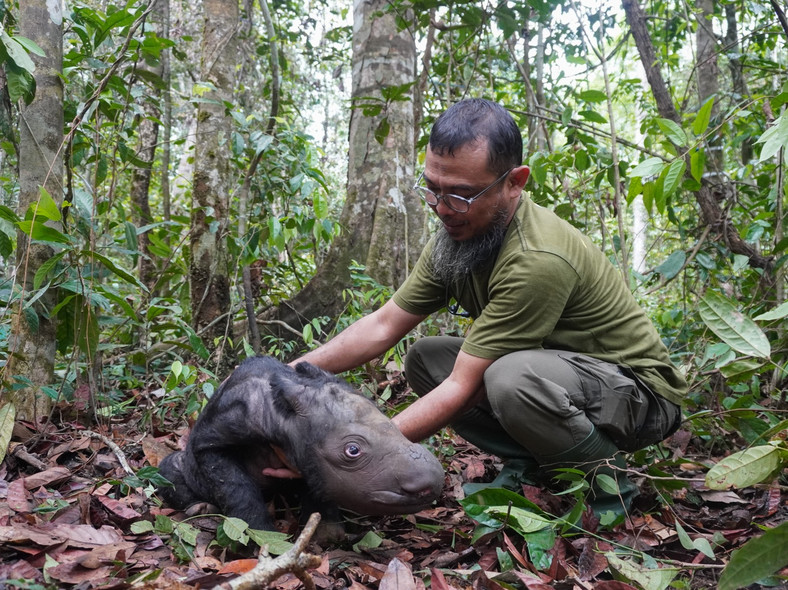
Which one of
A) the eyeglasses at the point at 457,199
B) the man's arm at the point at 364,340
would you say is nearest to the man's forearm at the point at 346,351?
the man's arm at the point at 364,340

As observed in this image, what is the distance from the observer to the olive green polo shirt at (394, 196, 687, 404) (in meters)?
3.29

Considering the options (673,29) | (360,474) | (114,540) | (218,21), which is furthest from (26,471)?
(673,29)

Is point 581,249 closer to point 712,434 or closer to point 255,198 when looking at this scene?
point 712,434

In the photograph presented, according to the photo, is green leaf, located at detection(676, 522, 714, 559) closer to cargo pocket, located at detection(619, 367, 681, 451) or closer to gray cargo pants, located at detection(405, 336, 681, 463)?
gray cargo pants, located at detection(405, 336, 681, 463)

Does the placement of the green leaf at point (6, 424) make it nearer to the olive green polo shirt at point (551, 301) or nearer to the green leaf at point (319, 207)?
the olive green polo shirt at point (551, 301)

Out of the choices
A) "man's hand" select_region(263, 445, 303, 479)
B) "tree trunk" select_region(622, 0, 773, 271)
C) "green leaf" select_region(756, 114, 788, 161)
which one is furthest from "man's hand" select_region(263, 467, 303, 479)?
"tree trunk" select_region(622, 0, 773, 271)

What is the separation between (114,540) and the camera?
280 cm

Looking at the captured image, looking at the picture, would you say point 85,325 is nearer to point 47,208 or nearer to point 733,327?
point 47,208

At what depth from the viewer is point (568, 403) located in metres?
3.28

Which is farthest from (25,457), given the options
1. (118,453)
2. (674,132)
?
(674,132)

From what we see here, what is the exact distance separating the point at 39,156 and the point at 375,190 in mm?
2769

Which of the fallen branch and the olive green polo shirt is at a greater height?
the olive green polo shirt

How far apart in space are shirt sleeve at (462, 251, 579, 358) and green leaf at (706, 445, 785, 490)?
1129mm

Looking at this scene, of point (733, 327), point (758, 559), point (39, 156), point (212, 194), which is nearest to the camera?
point (758, 559)
